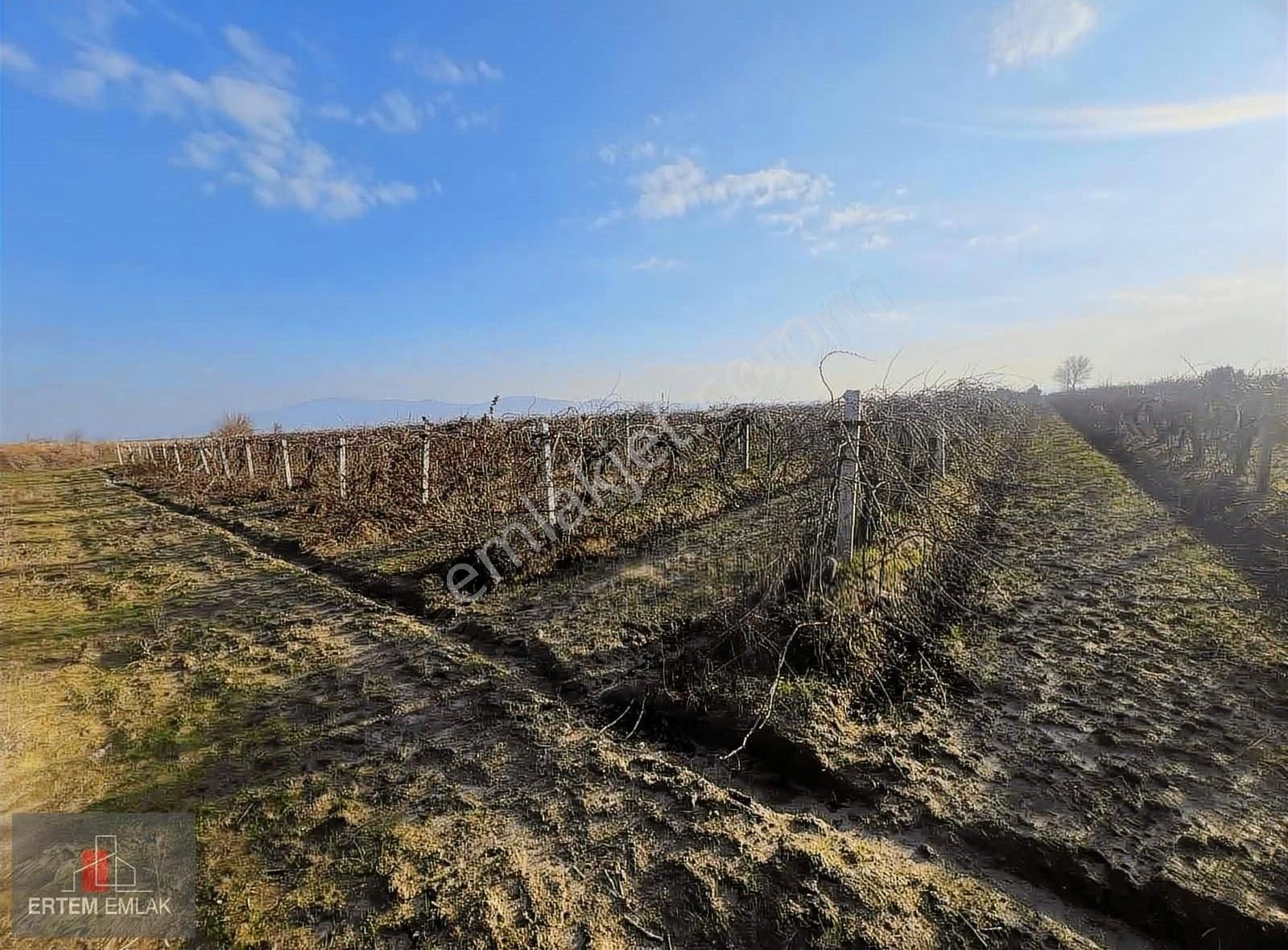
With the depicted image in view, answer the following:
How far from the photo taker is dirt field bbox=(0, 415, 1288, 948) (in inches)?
82.6

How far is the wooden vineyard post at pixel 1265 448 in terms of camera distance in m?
8.32

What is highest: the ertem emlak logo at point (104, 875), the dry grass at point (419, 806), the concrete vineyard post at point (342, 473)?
the concrete vineyard post at point (342, 473)

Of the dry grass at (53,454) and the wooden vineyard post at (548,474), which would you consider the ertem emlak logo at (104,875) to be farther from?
the dry grass at (53,454)

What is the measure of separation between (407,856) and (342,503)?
32.0 feet

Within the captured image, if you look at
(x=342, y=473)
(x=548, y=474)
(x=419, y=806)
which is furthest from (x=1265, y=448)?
(x=342, y=473)

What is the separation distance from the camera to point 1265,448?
27.3ft

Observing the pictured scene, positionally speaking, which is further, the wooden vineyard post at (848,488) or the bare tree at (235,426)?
the bare tree at (235,426)

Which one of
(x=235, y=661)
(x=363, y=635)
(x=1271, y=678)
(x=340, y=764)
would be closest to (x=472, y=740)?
(x=340, y=764)

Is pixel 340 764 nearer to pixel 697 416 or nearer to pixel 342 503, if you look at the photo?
pixel 342 503

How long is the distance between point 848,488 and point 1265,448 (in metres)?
9.04

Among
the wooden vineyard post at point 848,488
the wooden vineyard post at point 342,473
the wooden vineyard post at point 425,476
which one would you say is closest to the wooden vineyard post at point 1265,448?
the wooden vineyard post at point 848,488

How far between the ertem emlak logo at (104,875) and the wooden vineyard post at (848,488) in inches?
165

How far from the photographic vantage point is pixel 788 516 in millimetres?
4816

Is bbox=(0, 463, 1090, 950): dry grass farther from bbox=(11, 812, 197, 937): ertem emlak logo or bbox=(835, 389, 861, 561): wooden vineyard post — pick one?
bbox=(835, 389, 861, 561): wooden vineyard post
